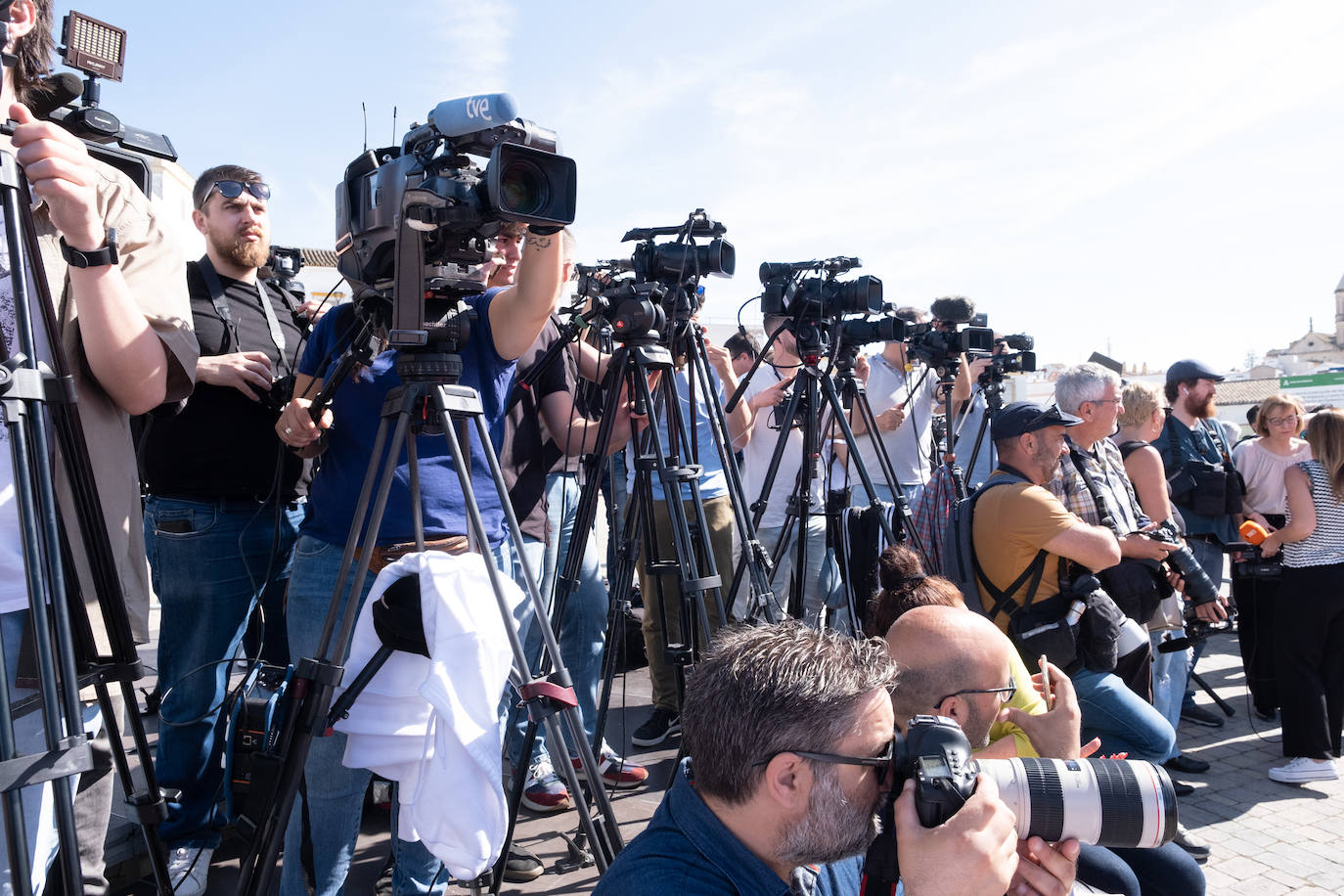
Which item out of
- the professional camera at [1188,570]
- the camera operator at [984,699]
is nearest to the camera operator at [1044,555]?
the professional camera at [1188,570]

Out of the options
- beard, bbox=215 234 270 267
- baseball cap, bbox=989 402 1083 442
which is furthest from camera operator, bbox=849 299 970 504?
beard, bbox=215 234 270 267

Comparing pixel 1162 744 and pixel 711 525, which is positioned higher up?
pixel 711 525

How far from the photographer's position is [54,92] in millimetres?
1688

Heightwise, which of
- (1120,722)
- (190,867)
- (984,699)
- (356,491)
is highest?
(356,491)

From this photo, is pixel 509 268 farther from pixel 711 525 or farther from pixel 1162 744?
pixel 1162 744

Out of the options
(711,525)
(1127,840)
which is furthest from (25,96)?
(711,525)

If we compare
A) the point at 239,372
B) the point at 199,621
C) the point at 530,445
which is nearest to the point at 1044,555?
the point at 530,445

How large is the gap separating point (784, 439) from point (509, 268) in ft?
4.25

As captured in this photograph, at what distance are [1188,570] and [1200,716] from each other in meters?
1.88

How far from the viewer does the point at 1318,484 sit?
4.51m

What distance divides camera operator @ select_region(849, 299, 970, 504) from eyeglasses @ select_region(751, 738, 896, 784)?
392 cm

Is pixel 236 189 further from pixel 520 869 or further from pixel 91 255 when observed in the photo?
pixel 520 869

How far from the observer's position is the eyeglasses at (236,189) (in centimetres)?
297

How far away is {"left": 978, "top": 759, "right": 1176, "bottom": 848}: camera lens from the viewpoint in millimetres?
1414
